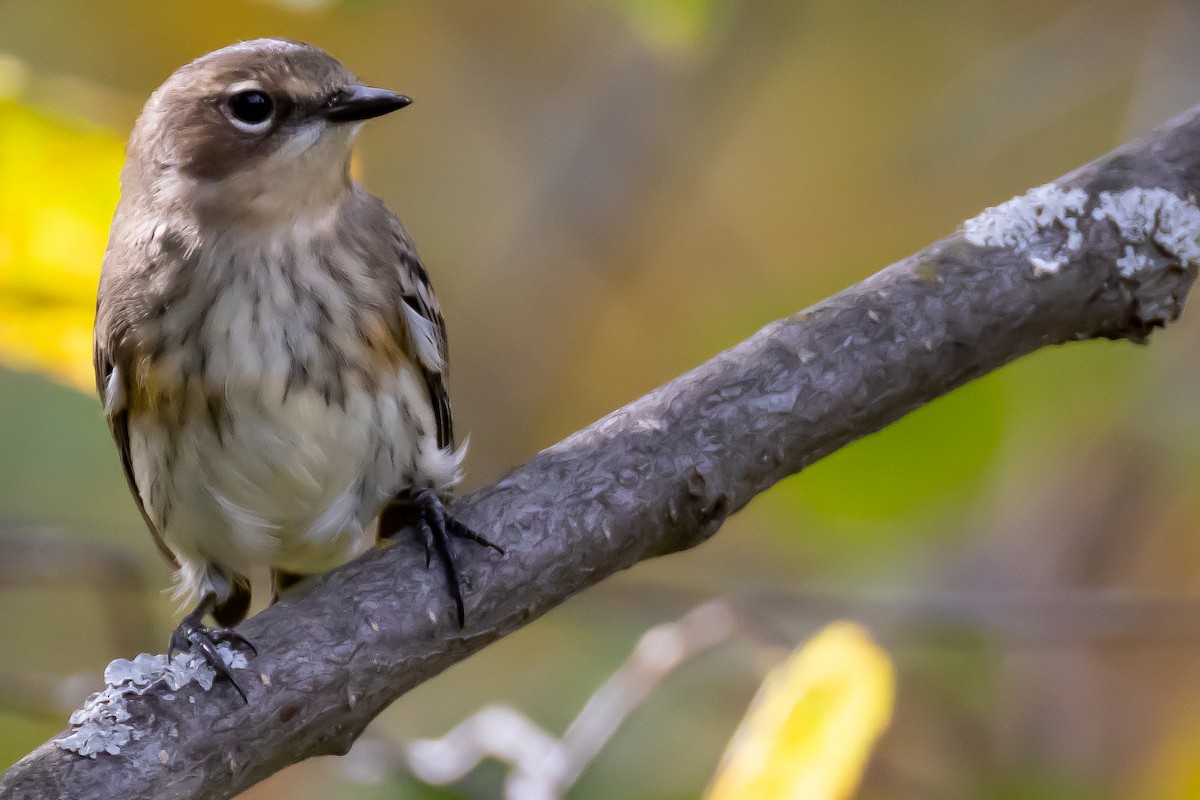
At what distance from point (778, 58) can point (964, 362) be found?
3213 mm

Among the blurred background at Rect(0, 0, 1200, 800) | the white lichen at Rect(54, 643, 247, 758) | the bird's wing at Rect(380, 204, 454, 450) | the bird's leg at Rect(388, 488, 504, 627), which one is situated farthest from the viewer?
the blurred background at Rect(0, 0, 1200, 800)

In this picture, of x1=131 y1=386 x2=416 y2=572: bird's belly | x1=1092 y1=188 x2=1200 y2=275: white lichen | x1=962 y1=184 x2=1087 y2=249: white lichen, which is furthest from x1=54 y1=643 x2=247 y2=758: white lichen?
x1=1092 y1=188 x2=1200 y2=275: white lichen

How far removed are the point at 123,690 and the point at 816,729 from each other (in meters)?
1.13

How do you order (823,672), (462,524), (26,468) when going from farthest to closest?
(26,468) < (823,672) < (462,524)

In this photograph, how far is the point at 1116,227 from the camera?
7.63 ft

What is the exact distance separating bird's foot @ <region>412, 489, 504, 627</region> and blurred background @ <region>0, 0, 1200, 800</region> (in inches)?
30.7

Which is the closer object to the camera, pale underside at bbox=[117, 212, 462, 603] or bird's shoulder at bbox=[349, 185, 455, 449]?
pale underside at bbox=[117, 212, 462, 603]

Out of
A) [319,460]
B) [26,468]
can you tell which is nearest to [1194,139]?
[319,460]

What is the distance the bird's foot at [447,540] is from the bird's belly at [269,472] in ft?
1.40

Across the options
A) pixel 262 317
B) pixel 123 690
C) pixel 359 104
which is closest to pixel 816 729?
pixel 123 690

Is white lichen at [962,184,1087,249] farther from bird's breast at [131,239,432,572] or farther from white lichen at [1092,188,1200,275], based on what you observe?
bird's breast at [131,239,432,572]

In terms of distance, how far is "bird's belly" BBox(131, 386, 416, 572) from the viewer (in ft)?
8.45

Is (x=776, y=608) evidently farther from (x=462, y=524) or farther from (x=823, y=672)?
(x=462, y=524)

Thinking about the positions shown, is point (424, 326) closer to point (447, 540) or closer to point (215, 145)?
point (215, 145)
